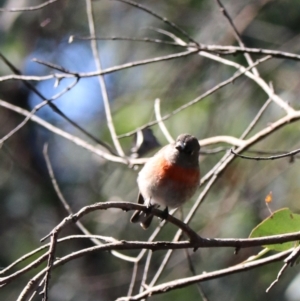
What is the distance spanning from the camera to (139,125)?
638 centimetres

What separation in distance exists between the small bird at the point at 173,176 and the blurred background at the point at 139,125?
5.87 ft

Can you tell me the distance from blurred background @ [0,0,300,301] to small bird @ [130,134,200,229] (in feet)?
5.87

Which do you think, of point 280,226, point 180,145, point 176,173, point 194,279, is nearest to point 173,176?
point 176,173

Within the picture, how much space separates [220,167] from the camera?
3504mm

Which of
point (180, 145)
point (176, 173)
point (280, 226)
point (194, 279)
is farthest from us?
point (180, 145)

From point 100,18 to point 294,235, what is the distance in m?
6.08

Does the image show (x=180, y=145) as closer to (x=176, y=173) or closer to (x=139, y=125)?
(x=176, y=173)

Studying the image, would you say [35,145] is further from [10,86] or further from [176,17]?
[176,17]

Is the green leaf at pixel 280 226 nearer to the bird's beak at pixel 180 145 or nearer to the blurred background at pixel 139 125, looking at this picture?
the bird's beak at pixel 180 145

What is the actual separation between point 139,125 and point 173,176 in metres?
2.68

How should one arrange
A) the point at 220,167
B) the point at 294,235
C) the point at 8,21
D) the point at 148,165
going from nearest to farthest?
the point at 294,235 < the point at 220,167 < the point at 148,165 < the point at 8,21

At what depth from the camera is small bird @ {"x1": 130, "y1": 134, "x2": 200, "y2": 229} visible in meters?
3.75

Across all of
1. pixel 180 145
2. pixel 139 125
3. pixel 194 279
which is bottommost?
pixel 194 279

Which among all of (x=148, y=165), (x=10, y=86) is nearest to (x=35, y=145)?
(x=10, y=86)
